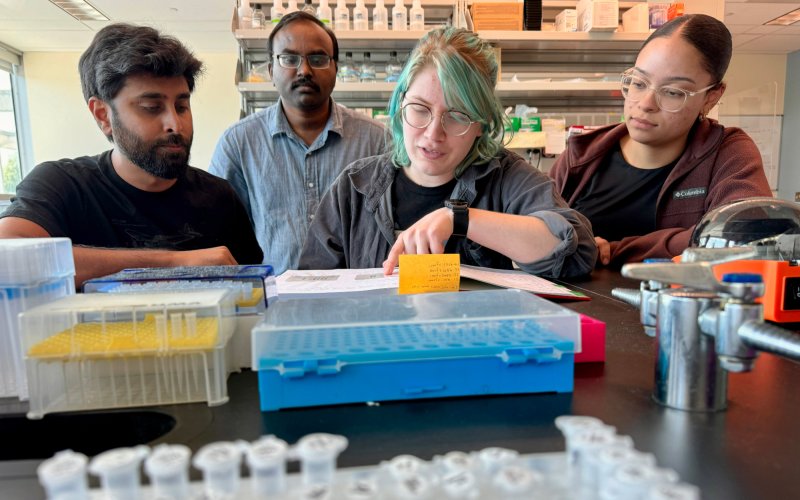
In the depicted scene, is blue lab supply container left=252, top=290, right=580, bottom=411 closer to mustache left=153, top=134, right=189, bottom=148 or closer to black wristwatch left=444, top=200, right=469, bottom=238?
black wristwatch left=444, top=200, right=469, bottom=238

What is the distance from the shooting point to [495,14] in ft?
9.50

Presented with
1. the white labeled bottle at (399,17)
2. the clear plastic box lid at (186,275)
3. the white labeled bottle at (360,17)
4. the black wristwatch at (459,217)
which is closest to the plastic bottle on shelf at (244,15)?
the white labeled bottle at (360,17)

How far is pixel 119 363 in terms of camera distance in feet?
1.78

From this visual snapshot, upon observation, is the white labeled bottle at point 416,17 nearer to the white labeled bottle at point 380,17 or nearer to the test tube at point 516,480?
the white labeled bottle at point 380,17

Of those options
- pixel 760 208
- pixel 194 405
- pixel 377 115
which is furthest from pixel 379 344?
pixel 377 115

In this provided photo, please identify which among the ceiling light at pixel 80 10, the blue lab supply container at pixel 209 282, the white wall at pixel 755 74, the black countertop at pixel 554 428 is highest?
the ceiling light at pixel 80 10

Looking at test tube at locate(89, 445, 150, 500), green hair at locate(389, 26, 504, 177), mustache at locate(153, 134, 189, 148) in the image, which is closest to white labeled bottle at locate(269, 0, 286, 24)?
mustache at locate(153, 134, 189, 148)

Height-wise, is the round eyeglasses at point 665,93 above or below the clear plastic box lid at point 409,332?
above

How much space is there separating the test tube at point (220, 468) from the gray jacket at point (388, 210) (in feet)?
3.26

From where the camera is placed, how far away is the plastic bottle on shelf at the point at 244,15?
2662 mm

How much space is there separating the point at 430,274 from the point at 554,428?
1.26ft

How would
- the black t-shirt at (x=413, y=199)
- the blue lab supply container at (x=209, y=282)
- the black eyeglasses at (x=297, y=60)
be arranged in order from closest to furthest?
the blue lab supply container at (x=209, y=282), the black t-shirt at (x=413, y=199), the black eyeglasses at (x=297, y=60)

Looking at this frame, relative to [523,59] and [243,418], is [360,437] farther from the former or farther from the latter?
[523,59]

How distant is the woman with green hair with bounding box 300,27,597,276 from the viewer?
1121mm
